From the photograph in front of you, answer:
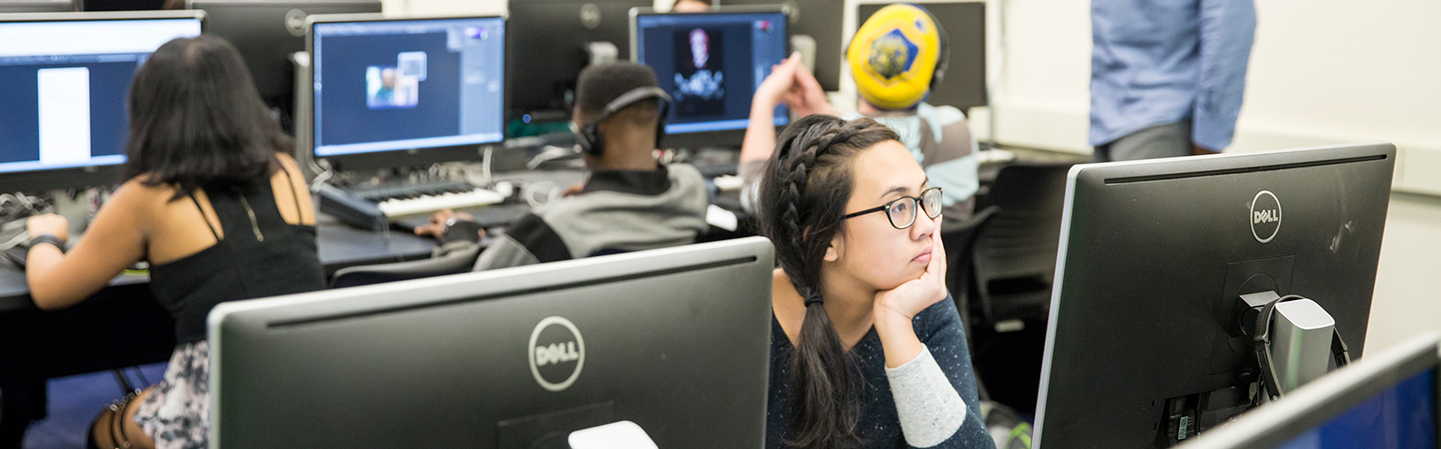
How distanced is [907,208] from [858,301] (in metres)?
0.14

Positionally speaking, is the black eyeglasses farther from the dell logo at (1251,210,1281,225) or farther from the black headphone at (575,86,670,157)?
the black headphone at (575,86,670,157)

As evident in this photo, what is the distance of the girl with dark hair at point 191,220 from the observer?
1.81 m

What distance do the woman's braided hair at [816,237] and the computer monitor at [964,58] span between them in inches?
93.2

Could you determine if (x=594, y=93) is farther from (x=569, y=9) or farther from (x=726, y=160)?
(x=726, y=160)

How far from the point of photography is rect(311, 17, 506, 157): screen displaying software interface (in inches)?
104

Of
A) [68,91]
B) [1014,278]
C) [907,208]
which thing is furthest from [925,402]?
[68,91]

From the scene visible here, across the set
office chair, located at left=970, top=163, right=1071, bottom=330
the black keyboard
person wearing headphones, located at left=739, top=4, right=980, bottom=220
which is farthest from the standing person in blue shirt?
the black keyboard

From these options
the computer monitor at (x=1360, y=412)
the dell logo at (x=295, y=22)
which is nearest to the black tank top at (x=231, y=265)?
the dell logo at (x=295, y=22)

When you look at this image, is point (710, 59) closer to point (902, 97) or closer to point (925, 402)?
point (902, 97)

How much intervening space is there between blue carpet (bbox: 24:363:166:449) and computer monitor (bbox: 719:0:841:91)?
6.79 feet

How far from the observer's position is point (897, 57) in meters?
2.36

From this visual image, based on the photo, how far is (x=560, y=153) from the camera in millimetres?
3438

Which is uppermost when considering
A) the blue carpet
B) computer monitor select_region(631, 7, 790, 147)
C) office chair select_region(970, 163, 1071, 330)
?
computer monitor select_region(631, 7, 790, 147)

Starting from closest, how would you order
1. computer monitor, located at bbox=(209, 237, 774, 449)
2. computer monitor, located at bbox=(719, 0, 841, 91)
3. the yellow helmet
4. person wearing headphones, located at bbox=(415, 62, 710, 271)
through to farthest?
computer monitor, located at bbox=(209, 237, 774, 449), person wearing headphones, located at bbox=(415, 62, 710, 271), the yellow helmet, computer monitor, located at bbox=(719, 0, 841, 91)
